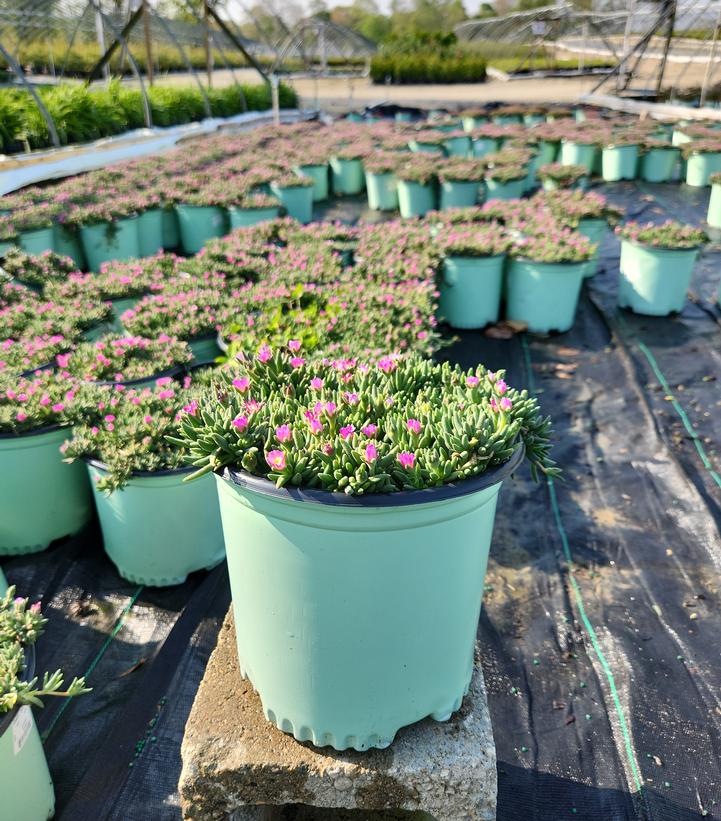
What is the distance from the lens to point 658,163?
12.5 meters

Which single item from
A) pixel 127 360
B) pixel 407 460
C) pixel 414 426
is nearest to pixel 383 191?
pixel 127 360

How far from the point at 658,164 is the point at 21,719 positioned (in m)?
13.8

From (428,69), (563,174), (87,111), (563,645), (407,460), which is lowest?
(563,645)

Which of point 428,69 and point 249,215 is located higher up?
point 428,69

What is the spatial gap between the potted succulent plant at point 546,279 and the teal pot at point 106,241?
4.04 metres

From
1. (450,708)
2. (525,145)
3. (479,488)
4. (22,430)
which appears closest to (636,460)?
(450,708)

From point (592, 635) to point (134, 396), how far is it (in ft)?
7.39

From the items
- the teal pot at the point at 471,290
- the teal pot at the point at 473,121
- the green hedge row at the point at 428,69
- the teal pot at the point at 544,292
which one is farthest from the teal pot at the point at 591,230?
the green hedge row at the point at 428,69

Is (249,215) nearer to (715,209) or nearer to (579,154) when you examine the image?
(715,209)

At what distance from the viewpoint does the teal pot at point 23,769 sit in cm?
180

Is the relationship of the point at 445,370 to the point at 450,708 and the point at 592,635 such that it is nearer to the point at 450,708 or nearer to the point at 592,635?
the point at 450,708

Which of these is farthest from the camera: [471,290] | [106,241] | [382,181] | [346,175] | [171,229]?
[346,175]

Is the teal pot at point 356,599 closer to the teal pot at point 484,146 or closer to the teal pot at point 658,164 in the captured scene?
the teal pot at point 658,164

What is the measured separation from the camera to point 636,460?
12.8 feet
